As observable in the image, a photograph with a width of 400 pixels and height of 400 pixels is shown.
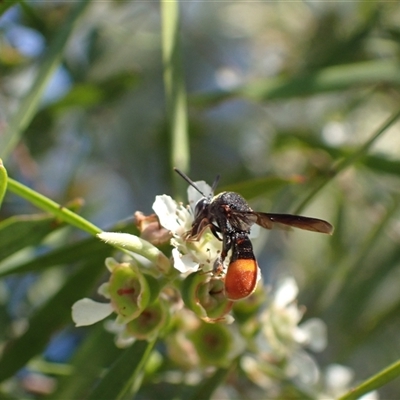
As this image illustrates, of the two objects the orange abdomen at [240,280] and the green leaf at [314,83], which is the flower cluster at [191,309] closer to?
the orange abdomen at [240,280]

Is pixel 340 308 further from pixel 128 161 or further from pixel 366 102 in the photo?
pixel 128 161

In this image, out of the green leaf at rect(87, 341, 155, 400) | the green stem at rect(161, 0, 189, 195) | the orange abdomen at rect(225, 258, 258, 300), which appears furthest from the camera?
the green stem at rect(161, 0, 189, 195)

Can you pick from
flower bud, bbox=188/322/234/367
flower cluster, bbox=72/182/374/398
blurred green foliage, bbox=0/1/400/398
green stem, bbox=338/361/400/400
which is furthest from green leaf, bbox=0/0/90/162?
green stem, bbox=338/361/400/400

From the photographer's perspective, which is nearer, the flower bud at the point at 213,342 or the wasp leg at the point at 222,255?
the wasp leg at the point at 222,255

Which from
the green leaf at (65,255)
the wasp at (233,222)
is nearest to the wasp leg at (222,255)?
the wasp at (233,222)

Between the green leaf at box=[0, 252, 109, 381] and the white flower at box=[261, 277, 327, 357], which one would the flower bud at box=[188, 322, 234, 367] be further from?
the green leaf at box=[0, 252, 109, 381]

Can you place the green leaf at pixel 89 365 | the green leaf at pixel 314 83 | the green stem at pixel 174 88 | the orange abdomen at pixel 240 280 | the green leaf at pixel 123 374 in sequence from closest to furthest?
the orange abdomen at pixel 240 280 → the green leaf at pixel 123 374 → the green leaf at pixel 89 365 → the green stem at pixel 174 88 → the green leaf at pixel 314 83

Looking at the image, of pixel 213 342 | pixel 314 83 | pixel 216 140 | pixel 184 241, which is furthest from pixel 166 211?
pixel 216 140
